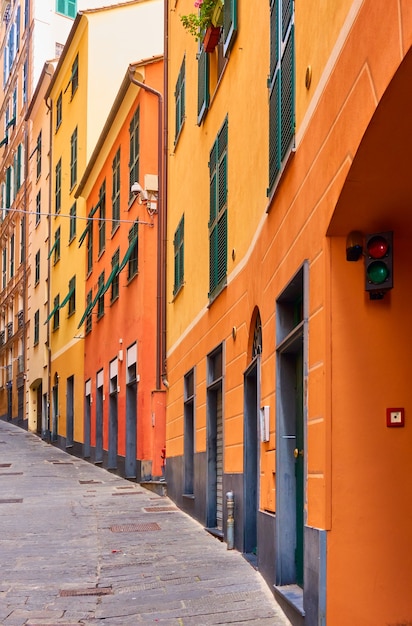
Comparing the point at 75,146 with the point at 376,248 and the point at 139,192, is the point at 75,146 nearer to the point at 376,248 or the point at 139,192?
the point at 139,192

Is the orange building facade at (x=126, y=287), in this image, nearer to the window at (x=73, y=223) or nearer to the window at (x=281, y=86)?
the window at (x=73, y=223)

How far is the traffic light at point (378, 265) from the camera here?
19.8ft

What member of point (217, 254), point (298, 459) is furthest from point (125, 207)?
point (298, 459)

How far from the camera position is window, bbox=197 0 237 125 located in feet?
34.3

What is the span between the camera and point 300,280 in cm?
715

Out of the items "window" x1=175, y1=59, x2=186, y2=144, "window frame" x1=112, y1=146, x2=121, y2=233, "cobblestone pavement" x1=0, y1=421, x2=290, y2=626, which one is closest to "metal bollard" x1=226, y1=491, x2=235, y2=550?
"cobblestone pavement" x1=0, y1=421, x2=290, y2=626

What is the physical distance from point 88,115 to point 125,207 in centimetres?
666

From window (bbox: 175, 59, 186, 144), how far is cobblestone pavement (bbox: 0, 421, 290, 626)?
6.15 m

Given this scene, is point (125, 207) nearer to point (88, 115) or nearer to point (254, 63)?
point (88, 115)

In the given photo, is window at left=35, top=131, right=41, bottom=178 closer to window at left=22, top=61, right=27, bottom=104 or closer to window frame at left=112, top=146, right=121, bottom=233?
window at left=22, top=61, right=27, bottom=104

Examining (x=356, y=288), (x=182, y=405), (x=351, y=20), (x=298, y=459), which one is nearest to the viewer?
(x=351, y=20)

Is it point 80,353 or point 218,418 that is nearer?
point 218,418

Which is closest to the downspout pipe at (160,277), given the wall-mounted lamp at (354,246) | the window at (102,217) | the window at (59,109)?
the window at (102,217)

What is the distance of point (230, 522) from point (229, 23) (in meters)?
5.43
